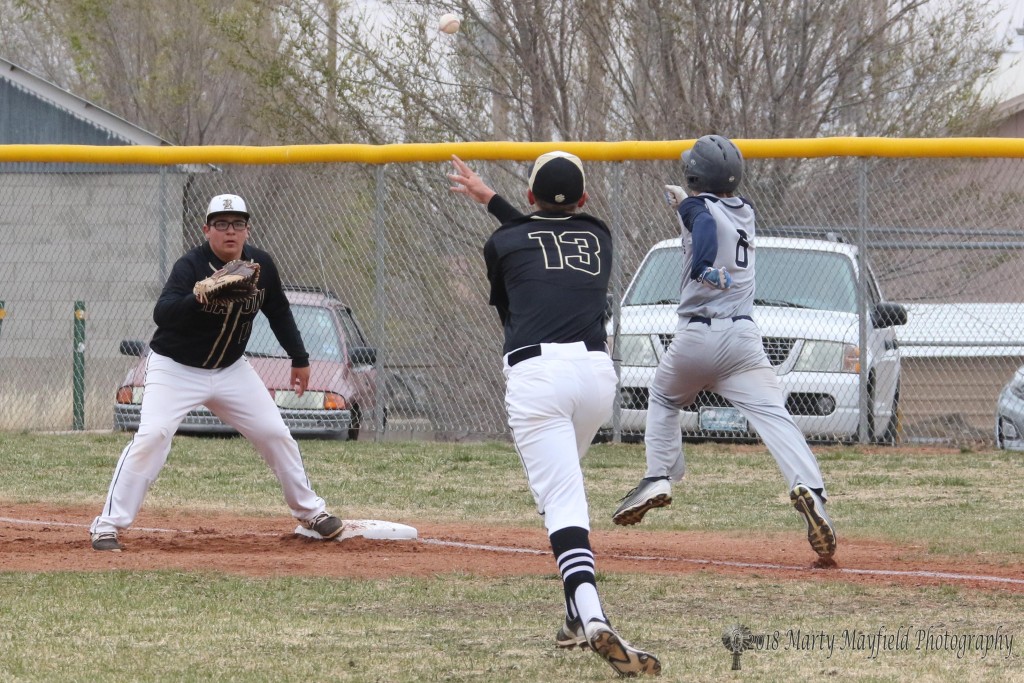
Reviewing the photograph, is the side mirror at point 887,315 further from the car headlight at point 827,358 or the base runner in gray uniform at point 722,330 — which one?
the base runner in gray uniform at point 722,330

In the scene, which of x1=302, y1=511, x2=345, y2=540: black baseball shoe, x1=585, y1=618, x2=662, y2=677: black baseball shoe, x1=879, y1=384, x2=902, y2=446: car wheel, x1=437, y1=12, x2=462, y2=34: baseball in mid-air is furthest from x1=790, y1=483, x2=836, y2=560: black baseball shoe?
x1=437, y1=12, x2=462, y2=34: baseball in mid-air

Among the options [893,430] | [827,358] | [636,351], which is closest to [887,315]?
[827,358]

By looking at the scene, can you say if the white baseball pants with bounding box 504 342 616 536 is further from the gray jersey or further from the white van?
the white van

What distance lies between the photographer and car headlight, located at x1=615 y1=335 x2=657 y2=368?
12.1 m

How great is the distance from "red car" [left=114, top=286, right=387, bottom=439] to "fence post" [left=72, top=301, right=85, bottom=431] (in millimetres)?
609

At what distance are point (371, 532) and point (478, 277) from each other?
4.93 meters

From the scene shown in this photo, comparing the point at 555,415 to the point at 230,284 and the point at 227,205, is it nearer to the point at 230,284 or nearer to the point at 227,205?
the point at 230,284

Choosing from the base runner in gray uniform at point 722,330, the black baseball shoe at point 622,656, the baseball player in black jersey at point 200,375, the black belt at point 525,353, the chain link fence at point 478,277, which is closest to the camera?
the black baseball shoe at point 622,656

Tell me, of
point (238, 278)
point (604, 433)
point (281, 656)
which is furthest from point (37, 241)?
point (281, 656)

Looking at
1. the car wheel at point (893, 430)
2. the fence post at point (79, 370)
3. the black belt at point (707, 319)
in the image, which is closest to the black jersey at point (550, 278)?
the black belt at point (707, 319)

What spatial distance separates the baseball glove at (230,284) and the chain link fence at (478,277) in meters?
5.26

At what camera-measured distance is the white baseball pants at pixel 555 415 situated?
5.39 m

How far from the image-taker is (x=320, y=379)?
12.6 metres

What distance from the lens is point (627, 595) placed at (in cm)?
654
